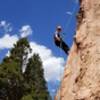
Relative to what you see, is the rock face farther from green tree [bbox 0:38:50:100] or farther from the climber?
green tree [bbox 0:38:50:100]

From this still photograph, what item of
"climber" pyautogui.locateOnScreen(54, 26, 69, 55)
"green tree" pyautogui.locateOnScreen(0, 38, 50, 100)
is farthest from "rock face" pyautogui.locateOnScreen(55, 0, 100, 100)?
"green tree" pyautogui.locateOnScreen(0, 38, 50, 100)

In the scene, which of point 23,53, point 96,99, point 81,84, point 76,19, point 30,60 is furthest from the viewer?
point 30,60

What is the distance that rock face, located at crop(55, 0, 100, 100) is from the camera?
1628cm

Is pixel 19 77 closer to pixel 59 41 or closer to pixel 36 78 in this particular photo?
pixel 36 78

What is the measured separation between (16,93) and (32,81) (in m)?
8.72

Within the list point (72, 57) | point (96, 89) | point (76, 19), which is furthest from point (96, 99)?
point (76, 19)

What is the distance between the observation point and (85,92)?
53.0 ft

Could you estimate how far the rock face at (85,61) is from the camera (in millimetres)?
16281

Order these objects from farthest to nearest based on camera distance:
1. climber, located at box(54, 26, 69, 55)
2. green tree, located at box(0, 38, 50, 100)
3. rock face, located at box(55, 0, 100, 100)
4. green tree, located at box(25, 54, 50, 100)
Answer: green tree, located at box(25, 54, 50, 100), green tree, located at box(0, 38, 50, 100), climber, located at box(54, 26, 69, 55), rock face, located at box(55, 0, 100, 100)

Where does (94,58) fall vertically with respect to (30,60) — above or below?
below

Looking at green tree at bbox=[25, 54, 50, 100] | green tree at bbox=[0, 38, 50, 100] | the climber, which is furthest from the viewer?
green tree at bbox=[25, 54, 50, 100]

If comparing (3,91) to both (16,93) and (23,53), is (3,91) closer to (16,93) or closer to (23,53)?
(16,93)

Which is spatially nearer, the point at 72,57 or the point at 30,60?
the point at 72,57

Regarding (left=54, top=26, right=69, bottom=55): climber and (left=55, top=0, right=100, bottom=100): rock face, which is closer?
(left=55, top=0, right=100, bottom=100): rock face
